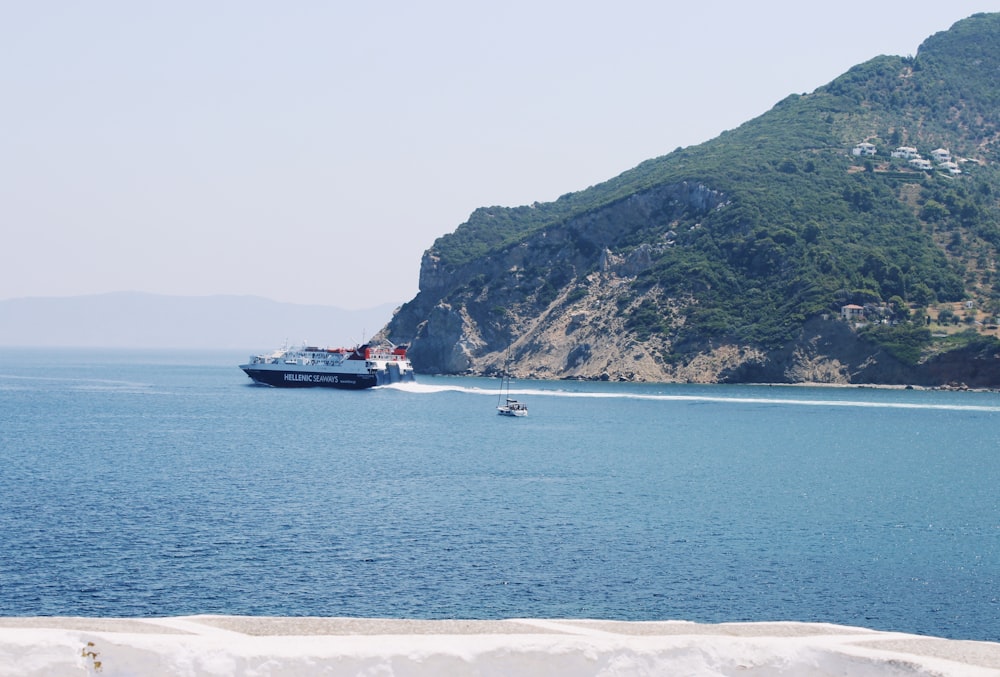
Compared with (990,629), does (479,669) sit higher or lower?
higher

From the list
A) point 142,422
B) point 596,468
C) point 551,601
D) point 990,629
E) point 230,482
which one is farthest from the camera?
point 142,422

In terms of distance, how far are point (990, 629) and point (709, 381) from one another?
142m

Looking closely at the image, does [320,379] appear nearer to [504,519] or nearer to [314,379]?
[314,379]

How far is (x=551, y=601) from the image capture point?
33312 mm

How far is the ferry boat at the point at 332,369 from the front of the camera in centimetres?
16688

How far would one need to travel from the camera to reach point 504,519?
48.2 metres

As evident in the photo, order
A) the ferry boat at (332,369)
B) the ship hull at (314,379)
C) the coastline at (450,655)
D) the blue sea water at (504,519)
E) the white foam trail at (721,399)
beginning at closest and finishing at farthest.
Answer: the coastline at (450,655)
the blue sea water at (504,519)
the white foam trail at (721,399)
the ship hull at (314,379)
the ferry boat at (332,369)

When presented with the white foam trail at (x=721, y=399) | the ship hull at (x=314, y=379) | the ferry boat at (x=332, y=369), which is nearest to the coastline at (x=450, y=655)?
the white foam trail at (x=721, y=399)

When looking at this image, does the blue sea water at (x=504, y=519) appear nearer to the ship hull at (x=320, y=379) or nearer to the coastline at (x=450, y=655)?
the coastline at (x=450, y=655)

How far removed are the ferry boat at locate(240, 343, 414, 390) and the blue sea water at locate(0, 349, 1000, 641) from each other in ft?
200

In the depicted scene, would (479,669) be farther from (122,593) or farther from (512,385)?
(512,385)

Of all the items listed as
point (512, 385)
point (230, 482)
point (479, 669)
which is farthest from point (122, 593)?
point (512, 385)

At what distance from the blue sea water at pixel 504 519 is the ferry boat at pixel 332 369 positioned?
2405 inches

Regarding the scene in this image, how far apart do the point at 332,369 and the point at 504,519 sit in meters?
122
